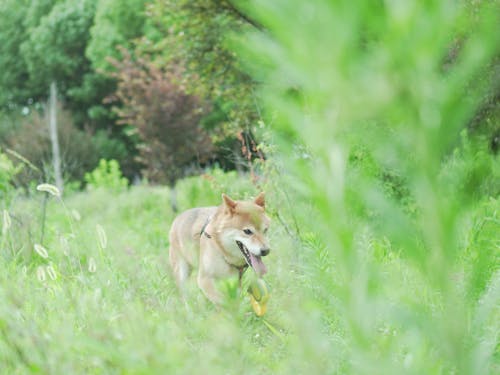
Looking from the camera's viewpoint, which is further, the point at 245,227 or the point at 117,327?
the point at 245,227

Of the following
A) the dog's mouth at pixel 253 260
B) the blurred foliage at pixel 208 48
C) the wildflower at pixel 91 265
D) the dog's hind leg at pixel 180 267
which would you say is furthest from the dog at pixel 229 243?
the blurred foliage at pixel 208 48

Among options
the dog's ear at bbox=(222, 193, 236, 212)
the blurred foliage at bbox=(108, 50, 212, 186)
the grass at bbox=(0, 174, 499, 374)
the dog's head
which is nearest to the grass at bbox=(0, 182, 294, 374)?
the grass at bbox=(0, 174, 499, 374)

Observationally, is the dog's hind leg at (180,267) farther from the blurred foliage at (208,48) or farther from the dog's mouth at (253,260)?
the blurred foliage at (208,48)

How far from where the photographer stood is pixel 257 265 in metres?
4.43

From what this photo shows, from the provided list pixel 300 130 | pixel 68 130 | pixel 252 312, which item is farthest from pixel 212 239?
pixel 68 130

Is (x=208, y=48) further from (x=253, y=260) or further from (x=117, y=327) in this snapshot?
(x=117, y=327)

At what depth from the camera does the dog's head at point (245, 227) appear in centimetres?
448

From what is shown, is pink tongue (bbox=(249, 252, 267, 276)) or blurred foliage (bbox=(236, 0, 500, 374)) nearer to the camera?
blurred foliage (bbox=(236, 0, 500, 374))

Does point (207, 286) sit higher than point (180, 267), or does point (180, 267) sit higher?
point (207, 286)

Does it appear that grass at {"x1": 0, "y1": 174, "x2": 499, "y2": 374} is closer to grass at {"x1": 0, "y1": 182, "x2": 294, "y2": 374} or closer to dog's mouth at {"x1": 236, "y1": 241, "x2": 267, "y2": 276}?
grass at {"x1": 0, "y1": 182, "x2": 294, "y2": 374}

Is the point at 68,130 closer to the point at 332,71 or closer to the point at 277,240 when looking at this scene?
the point at 277,240

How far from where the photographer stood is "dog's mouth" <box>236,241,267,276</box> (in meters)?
4.36

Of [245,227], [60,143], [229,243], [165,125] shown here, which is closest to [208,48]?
[165,125]

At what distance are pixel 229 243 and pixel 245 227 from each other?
0.78 feet
